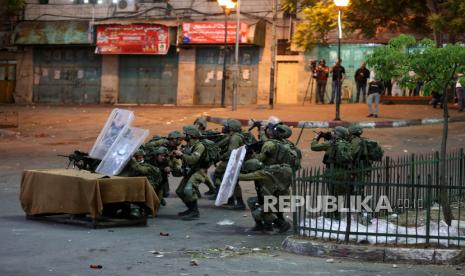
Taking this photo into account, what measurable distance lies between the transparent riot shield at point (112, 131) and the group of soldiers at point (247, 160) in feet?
1.42

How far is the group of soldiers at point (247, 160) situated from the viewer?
1075 cm

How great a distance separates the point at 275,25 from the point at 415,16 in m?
8.43

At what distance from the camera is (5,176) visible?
652 inches

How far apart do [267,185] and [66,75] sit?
30.8 meters

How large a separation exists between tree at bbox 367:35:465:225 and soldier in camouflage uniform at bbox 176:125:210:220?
10.6 feet

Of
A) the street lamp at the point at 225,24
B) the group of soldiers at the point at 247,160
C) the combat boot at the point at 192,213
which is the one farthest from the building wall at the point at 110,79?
the combat boot at the point at 192,213

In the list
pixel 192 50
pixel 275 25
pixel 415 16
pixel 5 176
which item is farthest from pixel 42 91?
pixel 5 176

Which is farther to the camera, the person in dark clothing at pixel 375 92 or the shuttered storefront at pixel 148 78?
the shuttered storefront at pixel 148 78

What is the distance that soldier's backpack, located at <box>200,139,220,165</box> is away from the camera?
12406 mm

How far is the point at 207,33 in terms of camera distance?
1416 inches

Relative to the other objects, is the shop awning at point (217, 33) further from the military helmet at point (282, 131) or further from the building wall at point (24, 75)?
the military helmet at point (282, 131)

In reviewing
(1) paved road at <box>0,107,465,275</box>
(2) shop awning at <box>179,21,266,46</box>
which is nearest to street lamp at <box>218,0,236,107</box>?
(2) shop awning at <box>179,21,266,46</box>

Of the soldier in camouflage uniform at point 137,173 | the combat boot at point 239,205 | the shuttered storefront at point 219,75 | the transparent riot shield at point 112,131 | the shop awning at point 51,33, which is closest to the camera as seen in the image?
the soldier in camouflage uniform at point 137,173

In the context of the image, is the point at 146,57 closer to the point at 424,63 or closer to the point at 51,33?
the point at 51,33
